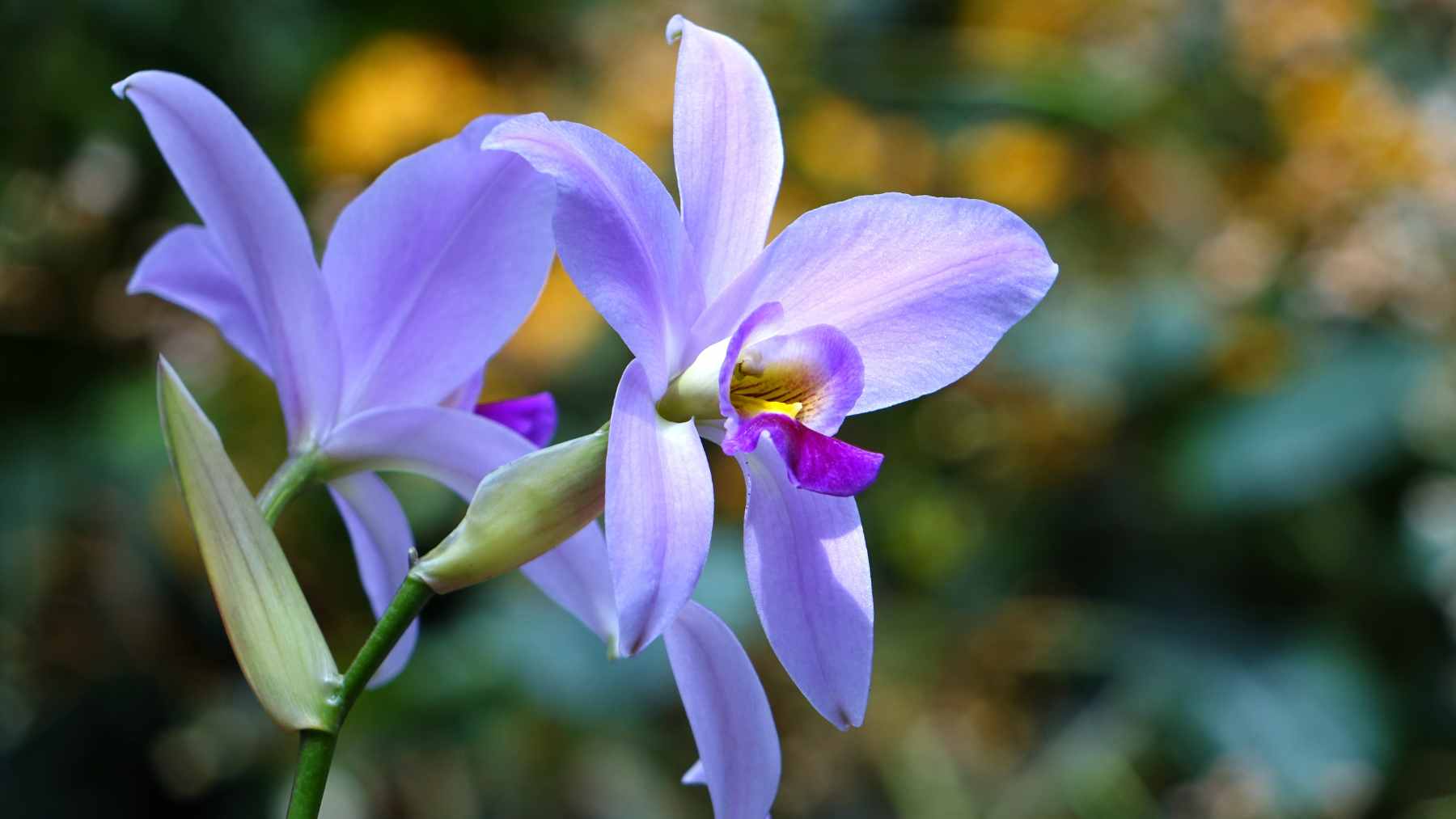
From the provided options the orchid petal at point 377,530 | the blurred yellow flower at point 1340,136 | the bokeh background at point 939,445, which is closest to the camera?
the orchid petal at point 377,530

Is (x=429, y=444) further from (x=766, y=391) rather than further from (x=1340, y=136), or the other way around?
(x=1340, y=136)

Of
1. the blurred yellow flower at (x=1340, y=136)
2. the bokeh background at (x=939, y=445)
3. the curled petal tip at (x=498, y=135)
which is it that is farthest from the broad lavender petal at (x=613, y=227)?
the blurred yellow flower at (x=1340, y=136)

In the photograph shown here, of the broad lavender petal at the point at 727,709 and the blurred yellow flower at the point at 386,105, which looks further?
the blurred yellow flower at the point at 386,105

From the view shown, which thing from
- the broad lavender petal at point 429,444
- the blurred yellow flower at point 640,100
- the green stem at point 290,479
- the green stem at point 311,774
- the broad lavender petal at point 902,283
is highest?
the broad lavender petal at point 902,283

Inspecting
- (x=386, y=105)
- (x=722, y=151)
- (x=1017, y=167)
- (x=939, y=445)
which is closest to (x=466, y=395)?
(x=722, y=151)

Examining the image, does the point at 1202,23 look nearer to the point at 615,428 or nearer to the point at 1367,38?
the point at 1367,38

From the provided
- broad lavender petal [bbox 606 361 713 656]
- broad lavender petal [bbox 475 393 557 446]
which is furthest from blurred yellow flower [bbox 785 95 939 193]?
broad lavender petal [bbox 606 361 713 656]

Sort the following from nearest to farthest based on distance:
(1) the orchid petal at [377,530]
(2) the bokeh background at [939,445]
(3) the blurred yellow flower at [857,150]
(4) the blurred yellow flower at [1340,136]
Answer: (1) the orchid petal at [377,530] → (2) the bokeh background at [939,445] → (4) the blurred yellow flower at [1340,136] → (3) the blurred yellow flower at [857,150]

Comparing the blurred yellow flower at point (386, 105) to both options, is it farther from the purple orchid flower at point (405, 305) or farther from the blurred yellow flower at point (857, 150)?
the purple orchid flower at point (405, 305)
